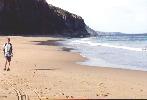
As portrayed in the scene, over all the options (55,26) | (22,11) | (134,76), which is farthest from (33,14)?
(134,76)

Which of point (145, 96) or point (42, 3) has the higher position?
point (42, 3)

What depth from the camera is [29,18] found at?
105625 millimetres

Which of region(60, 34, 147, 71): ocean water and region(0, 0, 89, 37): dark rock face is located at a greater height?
region(0, 0, 89, 37): dark rock face

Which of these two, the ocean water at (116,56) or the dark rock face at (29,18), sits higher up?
the dark rock face at (29,18)

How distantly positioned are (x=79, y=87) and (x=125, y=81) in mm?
2614

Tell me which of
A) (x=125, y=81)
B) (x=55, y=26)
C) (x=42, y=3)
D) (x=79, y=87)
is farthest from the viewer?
(x=55, y=26)

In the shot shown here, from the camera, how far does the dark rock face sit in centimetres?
9244

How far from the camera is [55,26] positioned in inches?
5059

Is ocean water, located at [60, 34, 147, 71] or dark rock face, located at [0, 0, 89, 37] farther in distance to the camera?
dark rock face, located at [0, 0, 89, 37]

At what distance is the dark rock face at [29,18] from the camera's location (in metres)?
92.4

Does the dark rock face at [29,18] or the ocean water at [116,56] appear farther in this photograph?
the dark rock face at [29,18]

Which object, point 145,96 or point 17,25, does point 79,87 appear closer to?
point 145,96

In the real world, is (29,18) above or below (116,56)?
above

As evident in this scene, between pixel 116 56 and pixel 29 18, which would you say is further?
pixel 29 18
